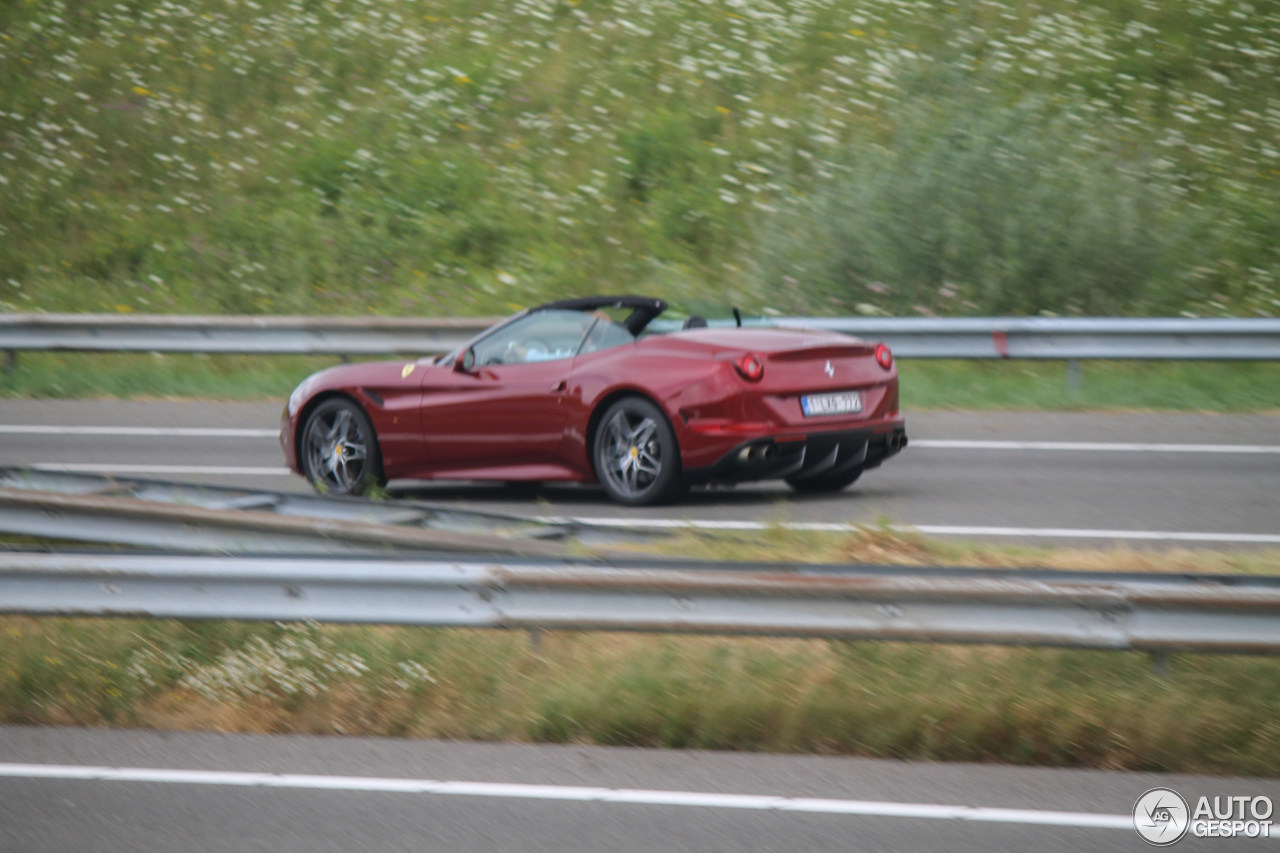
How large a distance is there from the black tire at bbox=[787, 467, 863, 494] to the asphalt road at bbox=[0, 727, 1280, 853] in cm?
515

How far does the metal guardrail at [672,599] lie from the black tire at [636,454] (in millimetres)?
3361

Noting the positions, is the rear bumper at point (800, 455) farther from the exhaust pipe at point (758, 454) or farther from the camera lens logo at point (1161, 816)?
the camera lens logo at point (1161, 816)

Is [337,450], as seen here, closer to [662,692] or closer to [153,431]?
→ [153,431]

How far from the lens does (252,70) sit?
2616 centimetres

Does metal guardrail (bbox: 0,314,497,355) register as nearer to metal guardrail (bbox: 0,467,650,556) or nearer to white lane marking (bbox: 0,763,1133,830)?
metal guardrail (bbox: 0,467,650,556)

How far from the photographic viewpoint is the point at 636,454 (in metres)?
9.64

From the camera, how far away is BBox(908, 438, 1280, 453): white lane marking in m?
11.8

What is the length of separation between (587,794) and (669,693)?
2.67ft

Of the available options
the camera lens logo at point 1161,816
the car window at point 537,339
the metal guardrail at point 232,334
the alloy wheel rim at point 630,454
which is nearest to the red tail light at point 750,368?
the alloy wheel rim at point 630,454

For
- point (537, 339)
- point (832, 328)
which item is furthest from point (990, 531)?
point (832, 328)

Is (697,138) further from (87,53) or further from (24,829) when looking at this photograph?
(24,829)

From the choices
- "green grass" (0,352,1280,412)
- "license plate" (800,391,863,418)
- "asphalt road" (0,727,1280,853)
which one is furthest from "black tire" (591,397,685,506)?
"green grass" (0,352,1280,412)

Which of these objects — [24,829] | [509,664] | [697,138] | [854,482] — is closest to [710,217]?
[697,138]

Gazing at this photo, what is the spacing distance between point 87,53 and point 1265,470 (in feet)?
71.6
